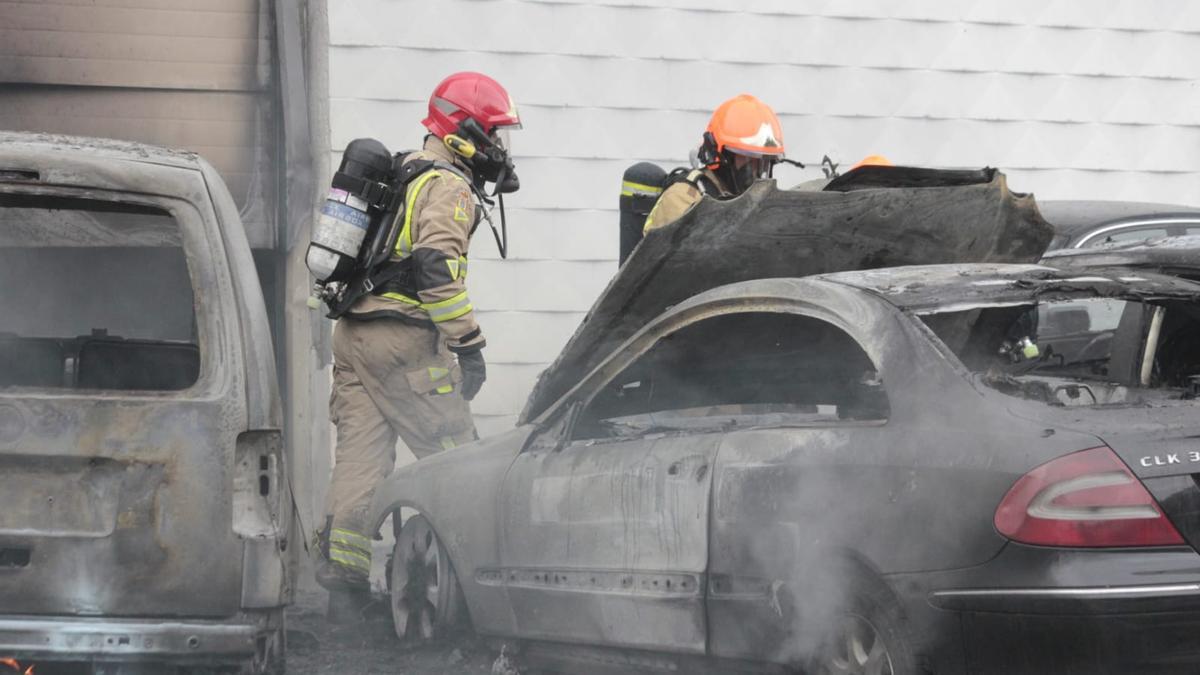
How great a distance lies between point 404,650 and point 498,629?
0.71m

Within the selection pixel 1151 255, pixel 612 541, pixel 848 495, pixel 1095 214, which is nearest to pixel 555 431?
pixel 612 541

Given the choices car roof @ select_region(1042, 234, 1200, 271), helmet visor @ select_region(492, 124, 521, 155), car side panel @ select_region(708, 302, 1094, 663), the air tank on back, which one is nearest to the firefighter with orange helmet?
helmet visor @ select_region(492, 124, 521, 155)

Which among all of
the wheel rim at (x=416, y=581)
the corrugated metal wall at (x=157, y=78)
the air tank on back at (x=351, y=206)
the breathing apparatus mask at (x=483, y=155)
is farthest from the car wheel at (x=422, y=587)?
the corrugated metal wall at (x=157, y=78)

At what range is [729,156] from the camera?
288 inches

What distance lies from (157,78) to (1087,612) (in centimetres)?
662

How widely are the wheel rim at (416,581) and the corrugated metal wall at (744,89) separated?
2.94 meters

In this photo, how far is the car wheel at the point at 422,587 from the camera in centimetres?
576

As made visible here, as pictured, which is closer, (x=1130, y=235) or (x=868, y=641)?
(x=868, y=641)

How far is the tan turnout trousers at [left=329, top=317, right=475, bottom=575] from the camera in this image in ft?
21.7

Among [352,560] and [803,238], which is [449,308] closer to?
[352,560]

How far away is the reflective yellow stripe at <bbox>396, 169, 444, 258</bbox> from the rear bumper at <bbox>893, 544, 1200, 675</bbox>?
341cm

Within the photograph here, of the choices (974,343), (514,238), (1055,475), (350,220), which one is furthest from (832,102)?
(1055,475)

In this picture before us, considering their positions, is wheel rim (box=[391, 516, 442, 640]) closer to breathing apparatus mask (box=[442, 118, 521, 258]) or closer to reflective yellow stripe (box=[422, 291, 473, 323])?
reflective yellow stripe (box=[422, 291, 473, 323])

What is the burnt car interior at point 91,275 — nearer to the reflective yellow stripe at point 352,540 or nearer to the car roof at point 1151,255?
the reflective yellow stripe at point 352,540
